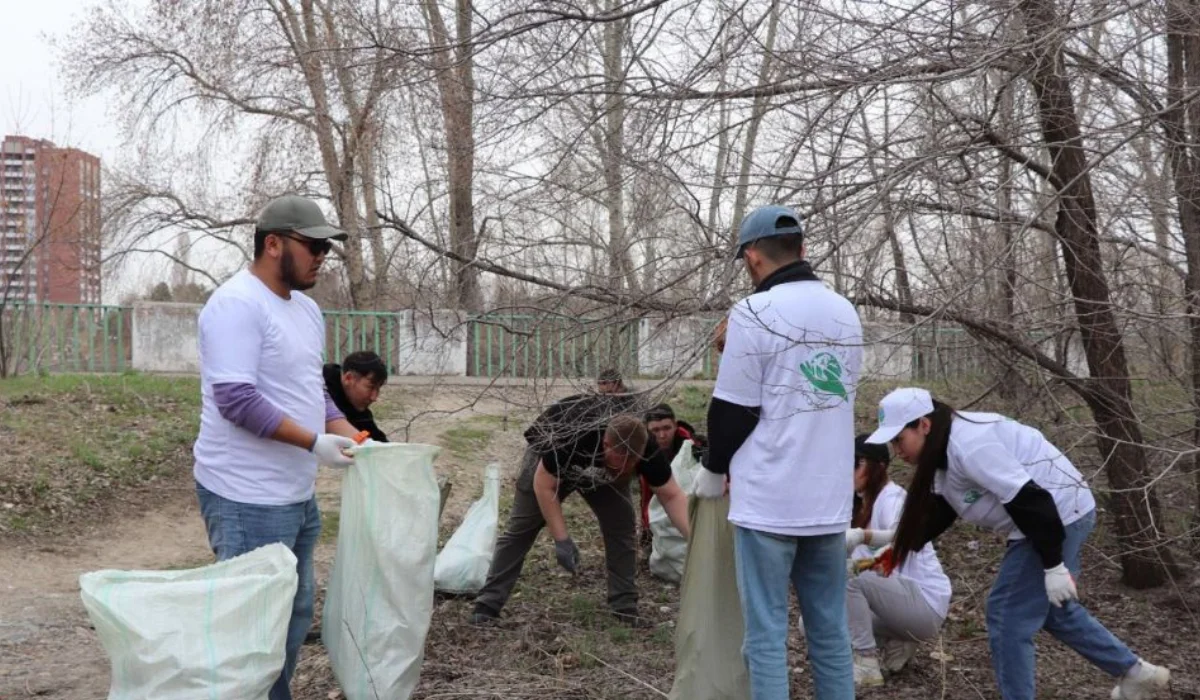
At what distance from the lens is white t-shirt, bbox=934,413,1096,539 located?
10.8 ft

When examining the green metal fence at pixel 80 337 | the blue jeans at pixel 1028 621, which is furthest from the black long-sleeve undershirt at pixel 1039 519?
the green metal fence at pixel 80 337

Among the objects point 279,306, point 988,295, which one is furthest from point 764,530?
point 988,295

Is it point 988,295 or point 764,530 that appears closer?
point 764,530

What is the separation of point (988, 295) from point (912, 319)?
1.26 ft

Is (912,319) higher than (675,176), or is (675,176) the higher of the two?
(675,176)

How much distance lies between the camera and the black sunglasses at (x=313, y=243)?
314 centimetres

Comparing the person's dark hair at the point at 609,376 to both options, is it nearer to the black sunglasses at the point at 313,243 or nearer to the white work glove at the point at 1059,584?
the black sunglasses at the point at 313,243

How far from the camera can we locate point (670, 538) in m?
5.82

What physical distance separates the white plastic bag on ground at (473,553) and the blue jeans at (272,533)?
1.96 meters

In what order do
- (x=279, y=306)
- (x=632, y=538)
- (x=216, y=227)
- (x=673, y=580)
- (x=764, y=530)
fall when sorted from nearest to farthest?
(x=764, y=530), (x=279, y=306), (x=632, y=538), (x=673, y=580), (x=216, y=227)

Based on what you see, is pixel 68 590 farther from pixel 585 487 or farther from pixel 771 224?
pixel 771 224

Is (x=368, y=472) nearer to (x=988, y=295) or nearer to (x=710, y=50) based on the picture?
(x=710, y=50)

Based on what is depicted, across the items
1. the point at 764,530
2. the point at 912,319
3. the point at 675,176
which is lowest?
the point at 764,530

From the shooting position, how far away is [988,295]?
15.4 feet
